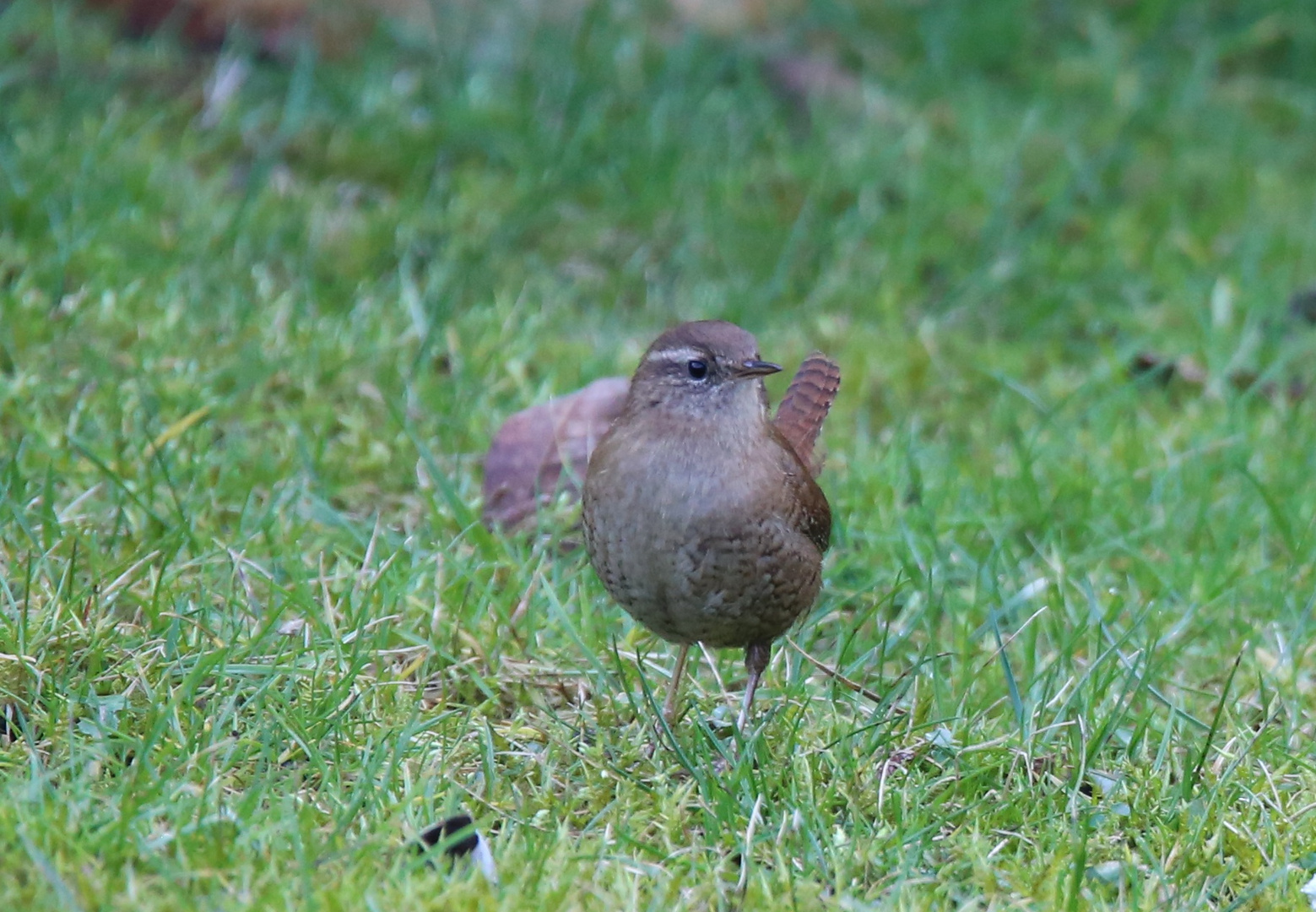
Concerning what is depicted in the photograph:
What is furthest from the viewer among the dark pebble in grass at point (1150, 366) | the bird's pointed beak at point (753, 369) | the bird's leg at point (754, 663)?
the dark pebble in grass at point (1150, 366)

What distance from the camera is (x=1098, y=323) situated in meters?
6.29

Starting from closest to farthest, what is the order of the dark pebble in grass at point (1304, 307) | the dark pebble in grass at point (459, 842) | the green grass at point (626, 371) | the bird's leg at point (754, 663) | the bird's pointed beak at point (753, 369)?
the dark pebble in grass at point (459, 842) < the green grass at point (626, 371) < the bird's pointed beak at point (753, 369) < the bird's leg at point (754, 663) < the dark pebble in grass at point (1304, 307)

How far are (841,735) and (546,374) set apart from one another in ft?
6.94

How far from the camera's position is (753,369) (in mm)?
3559

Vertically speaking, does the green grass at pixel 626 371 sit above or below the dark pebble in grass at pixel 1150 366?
above

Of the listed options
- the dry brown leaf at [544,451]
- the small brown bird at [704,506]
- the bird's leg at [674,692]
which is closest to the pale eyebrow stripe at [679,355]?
the small brown bird at [704,506]

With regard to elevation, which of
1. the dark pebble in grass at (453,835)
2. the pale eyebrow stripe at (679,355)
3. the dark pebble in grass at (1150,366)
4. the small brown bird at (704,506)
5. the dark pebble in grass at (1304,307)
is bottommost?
the dark pebble in grass at (1150,366)

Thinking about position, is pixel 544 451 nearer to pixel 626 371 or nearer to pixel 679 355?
pixel 626 371

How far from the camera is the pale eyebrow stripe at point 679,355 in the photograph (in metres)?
3.58

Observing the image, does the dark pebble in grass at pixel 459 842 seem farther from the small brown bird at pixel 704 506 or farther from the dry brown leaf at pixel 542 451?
the dry brown leaf at pixel 542 451

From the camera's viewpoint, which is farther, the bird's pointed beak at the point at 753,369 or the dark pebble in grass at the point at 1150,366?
the dark pebble in grass at the point at 1150,366

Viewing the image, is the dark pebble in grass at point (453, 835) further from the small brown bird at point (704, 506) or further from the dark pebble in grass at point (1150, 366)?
the dark pebble in grass at point (1150, 366)

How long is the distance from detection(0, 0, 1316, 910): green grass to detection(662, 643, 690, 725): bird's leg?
65 millimetres

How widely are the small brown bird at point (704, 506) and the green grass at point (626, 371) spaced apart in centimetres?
28
